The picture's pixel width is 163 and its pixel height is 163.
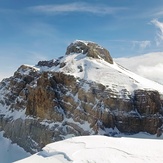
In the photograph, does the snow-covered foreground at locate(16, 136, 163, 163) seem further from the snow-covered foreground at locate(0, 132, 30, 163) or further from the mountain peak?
the mountain peak

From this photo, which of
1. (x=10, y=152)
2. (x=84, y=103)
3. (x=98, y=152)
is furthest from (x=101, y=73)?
(x=98, y=152)

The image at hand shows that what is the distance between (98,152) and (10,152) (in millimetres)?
120296

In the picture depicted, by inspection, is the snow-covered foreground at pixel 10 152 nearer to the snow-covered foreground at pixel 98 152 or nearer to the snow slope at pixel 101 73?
the snow slope at pixel 101 73

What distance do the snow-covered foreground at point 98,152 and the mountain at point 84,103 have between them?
85501 mm

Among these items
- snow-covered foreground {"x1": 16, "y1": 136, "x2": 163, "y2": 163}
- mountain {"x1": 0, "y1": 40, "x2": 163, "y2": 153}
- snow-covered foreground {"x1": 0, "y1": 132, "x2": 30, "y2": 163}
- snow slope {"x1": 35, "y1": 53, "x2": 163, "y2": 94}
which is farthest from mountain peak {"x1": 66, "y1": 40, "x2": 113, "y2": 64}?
snow-covered foreground {"x1": 16, "y1": 136, "x2": 163, "y2": 163}

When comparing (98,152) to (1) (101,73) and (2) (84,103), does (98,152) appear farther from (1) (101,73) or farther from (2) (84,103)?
(1) (101,73)

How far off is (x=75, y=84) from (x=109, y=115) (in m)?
18.0

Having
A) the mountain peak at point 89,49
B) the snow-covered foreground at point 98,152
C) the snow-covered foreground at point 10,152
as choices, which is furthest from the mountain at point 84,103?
the snow-covered foreground at point 98,152

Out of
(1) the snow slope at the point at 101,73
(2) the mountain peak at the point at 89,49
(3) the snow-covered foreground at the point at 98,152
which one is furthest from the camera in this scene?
(2) the mountain peak at the point at 89,49

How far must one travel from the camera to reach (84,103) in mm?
118562

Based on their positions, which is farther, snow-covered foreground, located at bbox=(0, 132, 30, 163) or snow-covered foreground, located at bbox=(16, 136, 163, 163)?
Result: snow-covered foreground, located at bbox=(0, 132, 30, 163)

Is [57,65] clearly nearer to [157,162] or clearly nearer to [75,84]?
[75,84]

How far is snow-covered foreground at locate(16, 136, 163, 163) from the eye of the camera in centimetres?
2009

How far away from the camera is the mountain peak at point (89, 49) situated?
462 feet
